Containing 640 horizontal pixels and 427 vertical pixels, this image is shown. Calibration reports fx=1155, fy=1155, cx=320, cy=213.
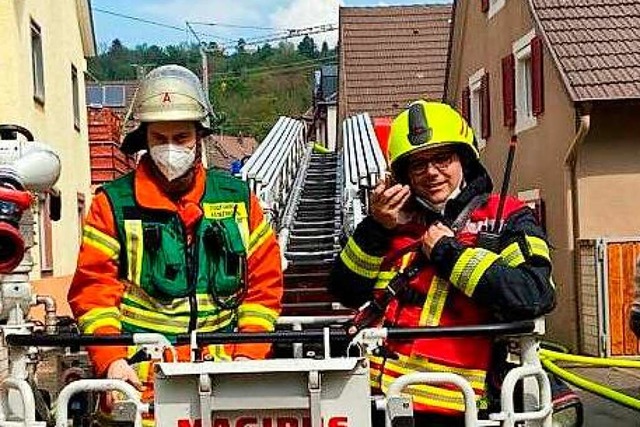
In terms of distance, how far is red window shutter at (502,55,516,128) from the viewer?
19828mm

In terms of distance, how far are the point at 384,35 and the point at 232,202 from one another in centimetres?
3907

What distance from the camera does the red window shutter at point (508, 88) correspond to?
19.8m

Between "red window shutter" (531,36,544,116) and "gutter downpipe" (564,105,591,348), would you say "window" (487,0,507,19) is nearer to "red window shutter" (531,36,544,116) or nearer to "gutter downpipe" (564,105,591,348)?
"red window shutter" (531,36,544,116)

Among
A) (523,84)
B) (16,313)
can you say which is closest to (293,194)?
(523,84)

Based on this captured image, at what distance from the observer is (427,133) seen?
12.4 ft

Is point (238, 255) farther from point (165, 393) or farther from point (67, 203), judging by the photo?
point (67, 203)

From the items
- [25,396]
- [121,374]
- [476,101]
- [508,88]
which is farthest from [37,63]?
[25,396]

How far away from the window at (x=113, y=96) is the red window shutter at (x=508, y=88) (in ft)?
70.4

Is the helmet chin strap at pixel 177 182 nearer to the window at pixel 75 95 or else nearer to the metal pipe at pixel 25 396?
the metal pipe at pixel 25 396

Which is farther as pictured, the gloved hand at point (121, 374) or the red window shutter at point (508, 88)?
the red window shutter at point (508, 88)

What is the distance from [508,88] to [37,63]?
799cm

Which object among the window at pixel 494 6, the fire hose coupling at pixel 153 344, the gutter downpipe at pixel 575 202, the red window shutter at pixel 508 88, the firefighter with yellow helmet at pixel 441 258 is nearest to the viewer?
the fire hose coupling at pixel 153 344

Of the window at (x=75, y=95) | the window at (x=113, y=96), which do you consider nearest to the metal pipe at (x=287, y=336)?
the window at (x=75, y=95)

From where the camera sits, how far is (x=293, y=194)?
1335cm
